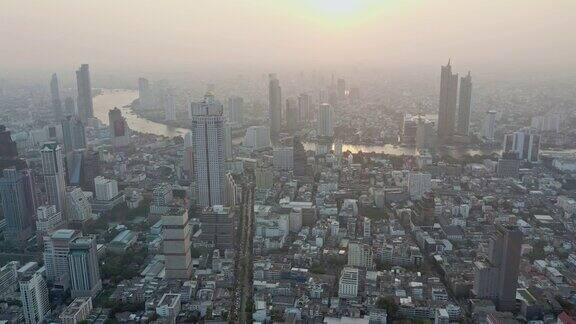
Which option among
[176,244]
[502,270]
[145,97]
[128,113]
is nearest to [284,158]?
[176,244]

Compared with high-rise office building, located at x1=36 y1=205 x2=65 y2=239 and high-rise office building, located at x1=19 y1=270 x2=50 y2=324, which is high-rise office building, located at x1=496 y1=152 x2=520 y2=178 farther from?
high-rise office building, located at x1=19 y1=270 x2=50 y2=324

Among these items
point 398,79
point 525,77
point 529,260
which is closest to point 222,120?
point 529,260

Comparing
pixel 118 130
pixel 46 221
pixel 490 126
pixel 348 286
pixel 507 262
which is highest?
pixel 118 130

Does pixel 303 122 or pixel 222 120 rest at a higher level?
pixel 222 120

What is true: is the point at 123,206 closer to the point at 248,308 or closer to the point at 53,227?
the point at 53,227

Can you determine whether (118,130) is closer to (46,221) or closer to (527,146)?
(46,221)

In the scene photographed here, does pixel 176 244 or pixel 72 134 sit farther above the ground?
pixel 72 134
